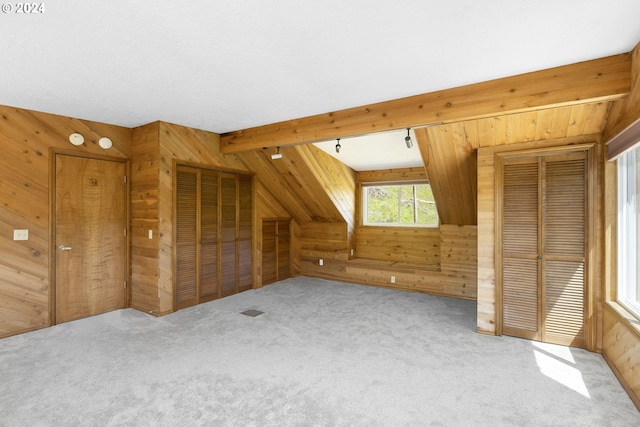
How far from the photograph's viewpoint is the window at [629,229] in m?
2.50

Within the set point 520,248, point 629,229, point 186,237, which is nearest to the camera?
point 629,229

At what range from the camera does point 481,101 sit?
269 cm

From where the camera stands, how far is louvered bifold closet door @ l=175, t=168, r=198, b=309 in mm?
4102

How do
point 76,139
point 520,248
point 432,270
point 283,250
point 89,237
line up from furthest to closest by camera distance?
1. point 283,250
2. point 432,270
3. point 89,237
4. point 76,139
5. point 520,248

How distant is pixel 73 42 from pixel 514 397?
380cm

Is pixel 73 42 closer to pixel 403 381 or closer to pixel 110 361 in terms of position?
pixel 110 361

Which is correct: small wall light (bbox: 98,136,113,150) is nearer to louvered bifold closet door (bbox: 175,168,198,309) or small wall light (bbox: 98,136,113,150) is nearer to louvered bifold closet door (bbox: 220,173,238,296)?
louvered bifold closet door (bbox: 175,168,198,309)

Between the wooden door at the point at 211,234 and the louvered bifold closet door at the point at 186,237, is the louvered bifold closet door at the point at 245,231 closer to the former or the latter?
the wooden door at the point at 211,234

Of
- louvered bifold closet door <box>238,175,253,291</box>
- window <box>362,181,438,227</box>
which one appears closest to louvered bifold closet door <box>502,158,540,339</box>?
window <box>362,181,438,227</box>

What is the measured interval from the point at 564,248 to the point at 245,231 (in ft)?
13.6

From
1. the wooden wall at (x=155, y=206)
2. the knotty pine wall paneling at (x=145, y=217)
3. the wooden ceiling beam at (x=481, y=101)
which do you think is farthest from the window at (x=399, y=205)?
the knotty pine wall paneling at (x=145, y=217)

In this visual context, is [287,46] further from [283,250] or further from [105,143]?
[283,250]

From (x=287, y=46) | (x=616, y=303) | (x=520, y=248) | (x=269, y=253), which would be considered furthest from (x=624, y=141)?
(x=269, y=253)

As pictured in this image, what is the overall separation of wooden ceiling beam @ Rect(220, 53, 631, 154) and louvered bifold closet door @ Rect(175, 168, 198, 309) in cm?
139
